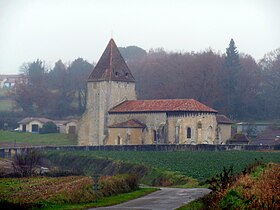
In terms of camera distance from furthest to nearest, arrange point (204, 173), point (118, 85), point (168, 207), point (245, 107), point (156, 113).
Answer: point (245, 107) < point (118, 85) < point (156, 113) < point (204, 173) < point (168, 207)

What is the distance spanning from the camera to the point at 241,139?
71.8 m

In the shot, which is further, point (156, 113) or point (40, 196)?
point (156, 113)

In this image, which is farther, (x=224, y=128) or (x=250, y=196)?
(x=224, y=128)

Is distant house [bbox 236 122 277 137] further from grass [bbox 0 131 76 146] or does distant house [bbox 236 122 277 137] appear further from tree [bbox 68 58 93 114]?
tree [bbox 68 58 93 114]

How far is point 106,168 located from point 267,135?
89.8 ft

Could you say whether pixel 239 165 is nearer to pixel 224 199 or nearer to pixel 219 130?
pixel 224 199

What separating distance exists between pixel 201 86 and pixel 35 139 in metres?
22.3

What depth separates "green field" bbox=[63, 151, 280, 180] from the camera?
143ft

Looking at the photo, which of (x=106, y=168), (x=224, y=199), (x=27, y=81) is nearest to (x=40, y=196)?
(x=224, y=199)

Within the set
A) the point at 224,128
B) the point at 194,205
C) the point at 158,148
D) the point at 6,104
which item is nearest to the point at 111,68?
the point at 224,128

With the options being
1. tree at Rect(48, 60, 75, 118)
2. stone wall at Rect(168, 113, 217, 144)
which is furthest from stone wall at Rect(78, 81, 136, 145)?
tree at Rect(48, 60, 75, 118)

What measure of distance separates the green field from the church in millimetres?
7016

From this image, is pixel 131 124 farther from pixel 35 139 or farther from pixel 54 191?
pixel 54 191

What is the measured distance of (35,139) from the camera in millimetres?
83938
